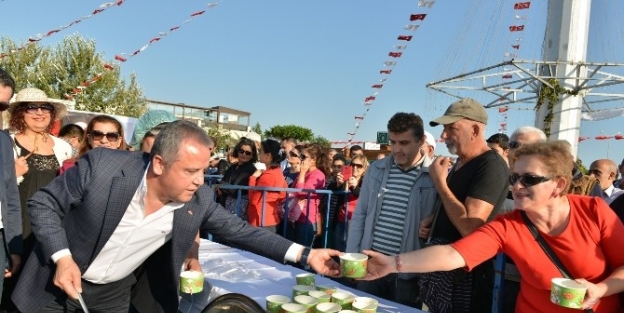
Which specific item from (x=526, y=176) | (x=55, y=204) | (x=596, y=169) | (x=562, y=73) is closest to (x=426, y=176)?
(x=526, y=176)

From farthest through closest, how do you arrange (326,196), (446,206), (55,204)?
(326,196) → (446,206) → (55,204)

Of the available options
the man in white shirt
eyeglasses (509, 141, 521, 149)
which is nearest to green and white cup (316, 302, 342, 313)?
eyeglasses (509, 141, 521, 149)

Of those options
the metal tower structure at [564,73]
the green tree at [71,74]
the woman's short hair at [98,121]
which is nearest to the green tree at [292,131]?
the green tree at [71,74]

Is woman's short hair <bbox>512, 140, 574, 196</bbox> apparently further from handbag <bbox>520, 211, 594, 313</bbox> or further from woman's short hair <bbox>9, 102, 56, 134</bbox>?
woman's short hair <bbox>9, 102, 56, 134</bbox>

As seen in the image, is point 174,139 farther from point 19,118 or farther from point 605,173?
point 605,173

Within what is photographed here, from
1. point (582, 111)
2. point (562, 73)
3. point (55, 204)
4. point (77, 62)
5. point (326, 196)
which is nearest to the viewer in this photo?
point (55, 204)

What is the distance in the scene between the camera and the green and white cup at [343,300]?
2.09 meters

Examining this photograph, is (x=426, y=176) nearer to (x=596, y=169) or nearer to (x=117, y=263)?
(x=117, y=263)

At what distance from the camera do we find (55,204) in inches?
81.4

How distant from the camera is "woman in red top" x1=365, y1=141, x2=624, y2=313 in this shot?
2.09 m

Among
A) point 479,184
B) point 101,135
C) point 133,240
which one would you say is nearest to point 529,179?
point 479,184

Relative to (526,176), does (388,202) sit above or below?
below

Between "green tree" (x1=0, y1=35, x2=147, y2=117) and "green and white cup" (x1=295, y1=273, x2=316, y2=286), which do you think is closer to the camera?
"green and white cup" (x1=295, y1=273, x2=316, y2=286)

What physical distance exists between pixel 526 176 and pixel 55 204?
2.02m
